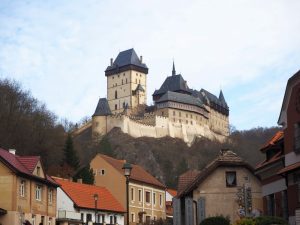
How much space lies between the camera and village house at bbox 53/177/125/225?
167ft

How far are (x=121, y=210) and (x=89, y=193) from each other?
434 centimetres

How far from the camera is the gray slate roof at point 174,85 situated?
18571 centimetres

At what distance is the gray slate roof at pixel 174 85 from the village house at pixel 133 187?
116787mm

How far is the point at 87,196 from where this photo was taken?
5534 centimetres

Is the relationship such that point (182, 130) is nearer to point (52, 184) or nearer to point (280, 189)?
point (52, 184)

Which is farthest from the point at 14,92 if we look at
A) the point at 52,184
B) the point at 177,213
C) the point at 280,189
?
the point at 280,189

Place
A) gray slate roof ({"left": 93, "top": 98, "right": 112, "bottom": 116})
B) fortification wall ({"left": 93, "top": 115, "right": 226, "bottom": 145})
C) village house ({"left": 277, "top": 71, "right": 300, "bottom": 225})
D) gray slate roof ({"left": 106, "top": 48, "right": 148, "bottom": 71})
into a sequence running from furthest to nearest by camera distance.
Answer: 1. gray slate roof ({"left": 106, "top": 48, "right": 148, "bottom": 71})
2. gray slate roof ({"left": 93, "top": 98, "right": 112, "bottom": 116})
3. fortification wall ({"left": 93, "top": 115, "right": 226, "bottom": 145})
4. village house ({"left": 277, "top": 71, "right": 300, "bottom": 225})

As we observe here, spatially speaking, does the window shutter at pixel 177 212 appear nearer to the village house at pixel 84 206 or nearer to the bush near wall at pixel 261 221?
the village house at pixel 84 206

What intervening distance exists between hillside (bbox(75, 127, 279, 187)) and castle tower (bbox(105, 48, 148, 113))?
23259mm

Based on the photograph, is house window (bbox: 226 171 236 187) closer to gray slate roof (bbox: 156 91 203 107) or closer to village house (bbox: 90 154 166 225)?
village house (bbox: 90 154 166 225)

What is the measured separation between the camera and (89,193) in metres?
56.4

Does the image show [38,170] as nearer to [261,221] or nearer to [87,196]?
[87,196]

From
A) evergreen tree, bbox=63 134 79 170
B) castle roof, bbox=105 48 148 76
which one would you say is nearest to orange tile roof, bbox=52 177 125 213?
evergreen tree, bbox=63 134 79 170

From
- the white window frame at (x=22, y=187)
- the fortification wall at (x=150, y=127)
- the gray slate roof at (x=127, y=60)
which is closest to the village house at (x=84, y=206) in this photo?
the white window frame at (x=22, y=187)
